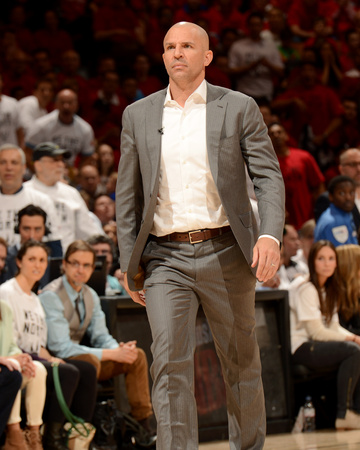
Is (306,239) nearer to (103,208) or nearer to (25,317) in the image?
(103,208)

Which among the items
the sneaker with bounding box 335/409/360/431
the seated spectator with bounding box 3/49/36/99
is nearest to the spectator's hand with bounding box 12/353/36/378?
the sneaker with bounding box 335/409/360/431

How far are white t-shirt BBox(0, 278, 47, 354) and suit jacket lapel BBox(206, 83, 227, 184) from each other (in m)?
2.44

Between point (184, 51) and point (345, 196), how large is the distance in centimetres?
445

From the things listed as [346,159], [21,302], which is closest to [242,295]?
[21,302]

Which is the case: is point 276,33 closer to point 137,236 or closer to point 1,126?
point 1,126

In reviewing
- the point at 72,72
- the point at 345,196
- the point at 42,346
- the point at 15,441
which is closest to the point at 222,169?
the point at 15,441

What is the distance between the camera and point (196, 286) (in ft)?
10.9

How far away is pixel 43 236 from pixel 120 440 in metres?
1.75

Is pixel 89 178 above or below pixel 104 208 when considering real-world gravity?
above

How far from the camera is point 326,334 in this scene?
6.22 metres

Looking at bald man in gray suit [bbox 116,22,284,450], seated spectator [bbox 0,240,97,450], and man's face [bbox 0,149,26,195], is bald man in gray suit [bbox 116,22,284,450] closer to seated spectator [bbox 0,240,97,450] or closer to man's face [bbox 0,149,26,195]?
seated spectator [bbox 0,240,97,450]

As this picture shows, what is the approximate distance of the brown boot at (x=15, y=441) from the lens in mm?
4867

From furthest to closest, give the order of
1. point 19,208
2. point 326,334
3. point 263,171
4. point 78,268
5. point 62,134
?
point 62,134
point 19,208
point 326,334
point 78,268
point 263,171

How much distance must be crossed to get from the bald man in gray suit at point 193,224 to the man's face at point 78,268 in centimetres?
Answer: 229
